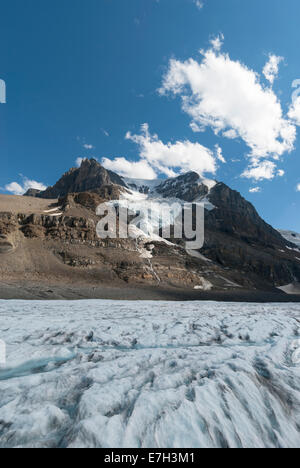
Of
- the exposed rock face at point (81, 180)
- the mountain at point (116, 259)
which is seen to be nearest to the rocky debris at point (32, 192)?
the exposed rock face at point (81, 180)

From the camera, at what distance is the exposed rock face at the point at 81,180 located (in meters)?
114

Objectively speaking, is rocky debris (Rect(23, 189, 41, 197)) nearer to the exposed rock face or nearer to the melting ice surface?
the exposed rock face

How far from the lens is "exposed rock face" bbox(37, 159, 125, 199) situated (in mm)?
114250

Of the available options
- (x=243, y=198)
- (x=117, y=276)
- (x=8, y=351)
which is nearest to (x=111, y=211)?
(x=117, y=276)

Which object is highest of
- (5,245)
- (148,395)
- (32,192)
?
(32,192)

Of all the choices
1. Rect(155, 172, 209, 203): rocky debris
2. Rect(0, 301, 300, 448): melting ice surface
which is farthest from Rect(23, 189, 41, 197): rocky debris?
Rect(0, 301, 300, 448): melting ice surface

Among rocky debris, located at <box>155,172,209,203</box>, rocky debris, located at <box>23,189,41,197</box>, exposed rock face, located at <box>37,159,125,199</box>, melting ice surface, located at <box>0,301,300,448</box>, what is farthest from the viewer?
rocky debris, located at <box>23,189,41,197</box>

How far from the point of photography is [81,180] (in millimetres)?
117688

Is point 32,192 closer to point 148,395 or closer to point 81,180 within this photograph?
point 81,180

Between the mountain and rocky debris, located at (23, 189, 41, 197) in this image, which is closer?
the mountain

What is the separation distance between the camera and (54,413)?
285cm

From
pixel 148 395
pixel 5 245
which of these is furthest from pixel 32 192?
pixel 148 395
